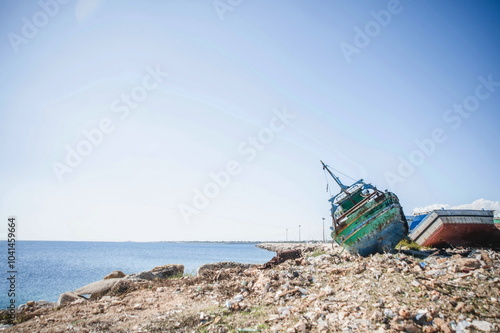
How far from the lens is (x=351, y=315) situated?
5199 millimetres

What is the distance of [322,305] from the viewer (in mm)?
5898

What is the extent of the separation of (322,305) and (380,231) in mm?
9857

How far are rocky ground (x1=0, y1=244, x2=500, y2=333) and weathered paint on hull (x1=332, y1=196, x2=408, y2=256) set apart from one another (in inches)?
180

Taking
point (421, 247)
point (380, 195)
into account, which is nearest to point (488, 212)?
point (421, 247)

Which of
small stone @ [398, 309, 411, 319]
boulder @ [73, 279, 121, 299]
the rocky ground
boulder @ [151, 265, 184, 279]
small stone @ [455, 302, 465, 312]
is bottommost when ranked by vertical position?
boulder @ [151, 265, 184, 279]

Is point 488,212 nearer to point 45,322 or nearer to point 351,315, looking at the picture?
point 351,315

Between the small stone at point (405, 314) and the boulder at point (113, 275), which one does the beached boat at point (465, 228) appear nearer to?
the small stone at point (405, 314)

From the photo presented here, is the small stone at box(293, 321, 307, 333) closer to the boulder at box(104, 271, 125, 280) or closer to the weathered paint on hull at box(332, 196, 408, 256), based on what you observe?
the weathered paint on hull at box(332, 196, 408, 256)

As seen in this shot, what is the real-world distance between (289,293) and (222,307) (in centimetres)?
203

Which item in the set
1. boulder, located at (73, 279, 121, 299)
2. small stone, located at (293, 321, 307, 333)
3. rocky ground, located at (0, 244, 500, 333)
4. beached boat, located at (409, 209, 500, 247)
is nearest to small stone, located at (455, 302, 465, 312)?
rocky ground, located at (0, 244, 500, 333)

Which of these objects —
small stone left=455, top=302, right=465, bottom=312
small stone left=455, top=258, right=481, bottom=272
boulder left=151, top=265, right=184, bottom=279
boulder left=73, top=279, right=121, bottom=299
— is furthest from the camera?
boulder left=151, top=265, right=184, bottom=279

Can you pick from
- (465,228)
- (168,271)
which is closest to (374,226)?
(465,228)

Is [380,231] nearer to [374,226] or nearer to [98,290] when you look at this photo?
[374,226]

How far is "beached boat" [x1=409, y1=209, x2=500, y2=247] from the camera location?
13305 mm
